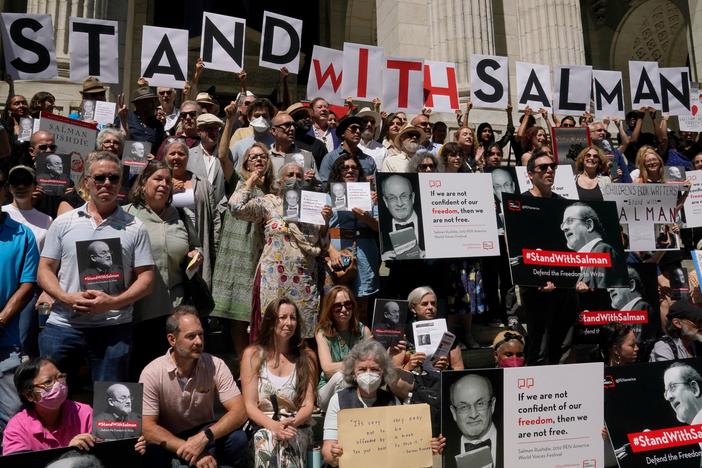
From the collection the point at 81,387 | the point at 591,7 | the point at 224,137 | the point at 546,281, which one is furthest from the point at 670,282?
the point at 591,7

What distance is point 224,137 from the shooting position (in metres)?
6.82

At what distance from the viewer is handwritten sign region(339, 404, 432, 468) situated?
4348 millimetres

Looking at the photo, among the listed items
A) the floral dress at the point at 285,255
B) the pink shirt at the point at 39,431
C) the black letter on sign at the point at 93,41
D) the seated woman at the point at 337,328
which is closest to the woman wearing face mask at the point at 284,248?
the floral dress at the point at 285,255

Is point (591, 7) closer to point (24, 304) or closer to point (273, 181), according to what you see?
point (273, 181)

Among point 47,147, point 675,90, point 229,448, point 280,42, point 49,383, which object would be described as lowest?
point 229,448

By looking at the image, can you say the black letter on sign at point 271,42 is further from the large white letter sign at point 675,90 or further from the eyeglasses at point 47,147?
the large white letter sign at point 675,90

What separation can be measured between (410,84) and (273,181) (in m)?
4.12

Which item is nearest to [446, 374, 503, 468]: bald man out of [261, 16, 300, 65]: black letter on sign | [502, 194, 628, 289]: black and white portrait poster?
[502, 194, 628, 289]: black and white portrait poster

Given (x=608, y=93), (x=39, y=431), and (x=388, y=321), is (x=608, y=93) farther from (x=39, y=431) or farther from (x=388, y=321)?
(x=39, y=431)

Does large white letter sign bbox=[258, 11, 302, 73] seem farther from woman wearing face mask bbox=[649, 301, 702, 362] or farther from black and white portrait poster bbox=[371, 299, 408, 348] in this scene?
woman wearing face mask bbox=[649, 301, 702, 362]

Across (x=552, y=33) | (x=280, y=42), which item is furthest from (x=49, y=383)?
(x=552, y=33)

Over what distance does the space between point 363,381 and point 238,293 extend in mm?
1834

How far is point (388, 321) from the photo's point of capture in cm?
530

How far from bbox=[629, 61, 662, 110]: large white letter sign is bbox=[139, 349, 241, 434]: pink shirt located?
357 inches
